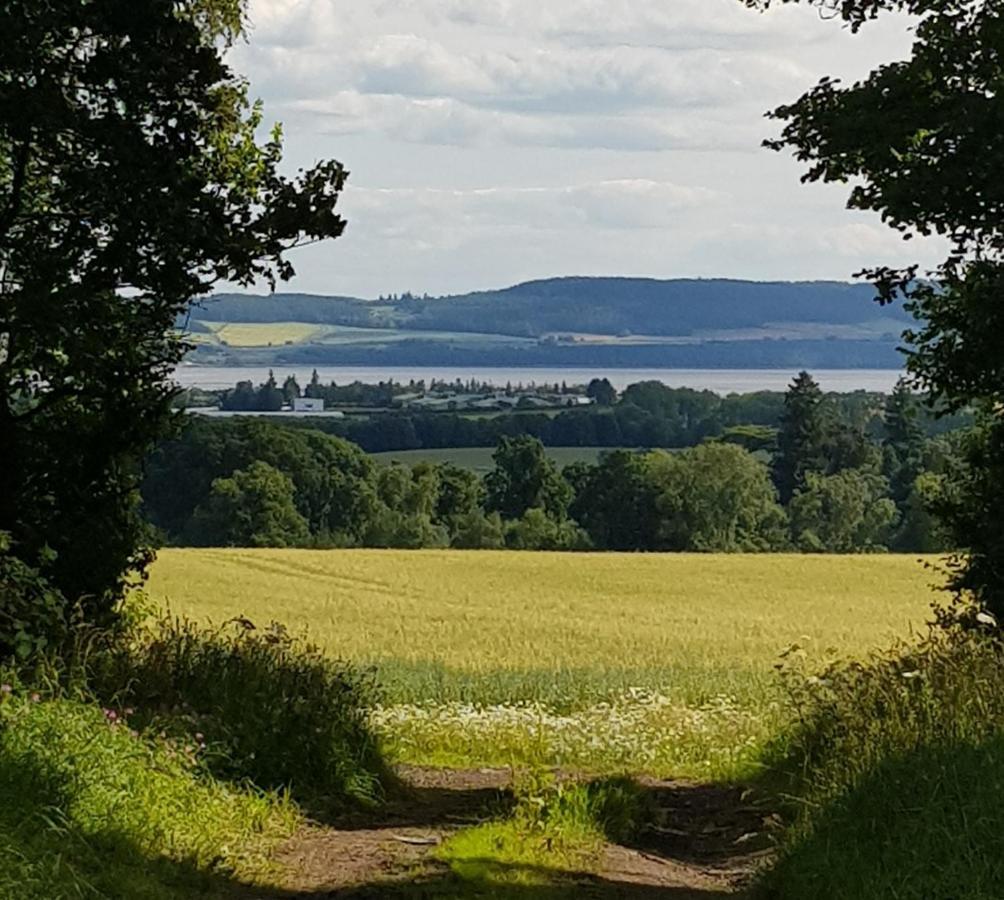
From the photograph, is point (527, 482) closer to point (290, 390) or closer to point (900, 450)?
point (900, 450)

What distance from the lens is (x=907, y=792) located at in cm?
764

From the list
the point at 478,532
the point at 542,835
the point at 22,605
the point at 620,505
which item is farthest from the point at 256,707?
the point at 620,505

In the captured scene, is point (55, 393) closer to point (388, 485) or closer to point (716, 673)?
point (716, 673)

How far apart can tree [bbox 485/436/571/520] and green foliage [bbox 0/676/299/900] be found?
9662cm

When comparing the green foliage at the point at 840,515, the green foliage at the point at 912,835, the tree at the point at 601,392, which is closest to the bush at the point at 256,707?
the green foliage at the point at 912,835

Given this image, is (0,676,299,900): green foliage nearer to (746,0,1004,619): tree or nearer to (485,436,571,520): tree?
(746,0,1004,619): tree

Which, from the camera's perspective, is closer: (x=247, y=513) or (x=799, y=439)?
(x=247, y=513)

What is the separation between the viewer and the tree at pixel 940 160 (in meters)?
11.8

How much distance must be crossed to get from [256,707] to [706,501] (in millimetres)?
90941

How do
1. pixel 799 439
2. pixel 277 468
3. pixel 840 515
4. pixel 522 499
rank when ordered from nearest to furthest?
pixel 277 468, pixel 840 515, pixel 522 499, pixel 799 439

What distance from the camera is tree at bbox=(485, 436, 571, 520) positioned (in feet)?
354

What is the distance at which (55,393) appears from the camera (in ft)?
47.3

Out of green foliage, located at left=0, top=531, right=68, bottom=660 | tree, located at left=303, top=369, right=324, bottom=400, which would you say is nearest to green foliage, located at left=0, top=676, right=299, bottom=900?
green foliage, located at left=0, top=531, right=68, bottom=660

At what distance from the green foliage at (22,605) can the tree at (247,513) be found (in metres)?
72.2
